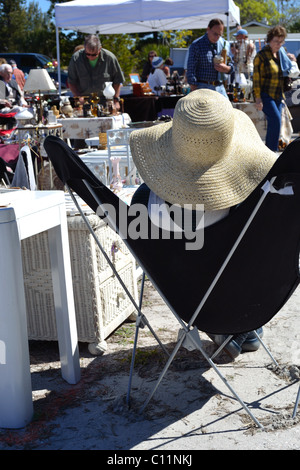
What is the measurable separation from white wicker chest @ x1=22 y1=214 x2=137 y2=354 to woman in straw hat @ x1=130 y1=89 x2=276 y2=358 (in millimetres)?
638

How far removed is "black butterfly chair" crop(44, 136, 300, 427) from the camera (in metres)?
2.03

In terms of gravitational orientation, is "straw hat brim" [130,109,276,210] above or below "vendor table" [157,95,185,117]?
above

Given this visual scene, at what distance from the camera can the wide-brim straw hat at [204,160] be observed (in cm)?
206

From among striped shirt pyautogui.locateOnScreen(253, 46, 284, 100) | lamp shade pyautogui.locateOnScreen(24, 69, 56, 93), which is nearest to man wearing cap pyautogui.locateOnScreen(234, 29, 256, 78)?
striped shirt pyautogui.locateOnScreen(253, 46, 284, 100)

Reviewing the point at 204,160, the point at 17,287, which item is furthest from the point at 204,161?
the point at 17,287

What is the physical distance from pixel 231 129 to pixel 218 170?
0.50ft

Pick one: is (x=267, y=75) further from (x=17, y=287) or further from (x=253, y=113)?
(x=17, y=287)

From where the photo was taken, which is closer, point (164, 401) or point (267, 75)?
point (164, 401)

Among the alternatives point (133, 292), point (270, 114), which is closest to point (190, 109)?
point (133, 292)

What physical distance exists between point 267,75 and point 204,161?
4838 mm

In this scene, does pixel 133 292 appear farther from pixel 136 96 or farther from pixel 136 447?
pixel 136 96

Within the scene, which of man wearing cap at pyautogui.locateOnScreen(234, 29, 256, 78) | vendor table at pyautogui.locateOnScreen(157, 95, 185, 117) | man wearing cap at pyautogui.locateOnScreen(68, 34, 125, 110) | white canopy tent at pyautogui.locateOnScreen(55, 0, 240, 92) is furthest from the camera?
man wearing cap at pyautogui.locateOnScreen(234, 29, 256, 78)

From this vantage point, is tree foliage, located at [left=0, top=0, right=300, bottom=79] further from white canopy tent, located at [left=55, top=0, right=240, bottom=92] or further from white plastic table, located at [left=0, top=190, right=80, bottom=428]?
white plastic table, located at [left=0, top=190, right=80, bottom=428]

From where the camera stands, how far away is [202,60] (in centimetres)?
658
